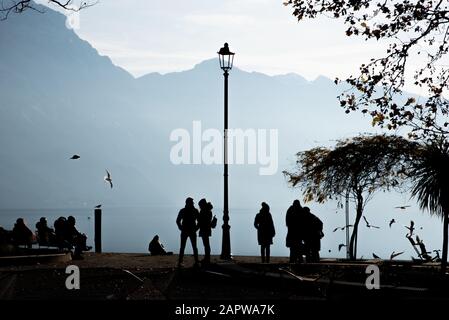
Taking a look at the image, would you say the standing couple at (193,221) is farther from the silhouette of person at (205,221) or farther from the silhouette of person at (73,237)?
the silhouette of person at (73,237)

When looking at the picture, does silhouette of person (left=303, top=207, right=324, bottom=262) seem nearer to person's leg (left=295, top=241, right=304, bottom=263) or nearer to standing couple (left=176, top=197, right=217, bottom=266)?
person's leg (left=295, top=241, right=304, bottom=263)

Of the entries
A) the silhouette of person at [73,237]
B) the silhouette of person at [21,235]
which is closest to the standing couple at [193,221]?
the silhouette of person at [73,237]

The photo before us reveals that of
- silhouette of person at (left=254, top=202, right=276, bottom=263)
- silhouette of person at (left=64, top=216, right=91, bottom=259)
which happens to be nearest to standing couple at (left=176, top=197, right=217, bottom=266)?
silhouette of person at (left=254, top=202, right=276, bottom=263)

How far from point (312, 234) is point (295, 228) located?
743 mm

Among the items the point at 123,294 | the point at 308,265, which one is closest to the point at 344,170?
the point at 308,265

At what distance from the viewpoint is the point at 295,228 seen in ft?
76.9

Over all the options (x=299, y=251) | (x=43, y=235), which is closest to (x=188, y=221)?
(x=299, y=251)

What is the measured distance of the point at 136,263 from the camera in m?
24.8

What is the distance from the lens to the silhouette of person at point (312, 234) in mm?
23483

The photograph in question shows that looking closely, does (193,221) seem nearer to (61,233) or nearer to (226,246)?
(226,246)

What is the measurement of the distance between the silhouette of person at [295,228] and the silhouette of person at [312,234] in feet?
0.61

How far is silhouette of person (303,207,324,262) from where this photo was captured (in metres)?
23.5
